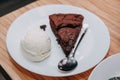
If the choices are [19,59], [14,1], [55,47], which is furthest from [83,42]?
[14,1]

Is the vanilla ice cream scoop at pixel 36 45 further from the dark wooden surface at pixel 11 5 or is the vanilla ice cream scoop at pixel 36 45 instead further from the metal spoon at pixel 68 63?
the dark wooden surface at pixel 11 5

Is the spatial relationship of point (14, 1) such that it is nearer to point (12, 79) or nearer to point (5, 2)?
point (5, 2)

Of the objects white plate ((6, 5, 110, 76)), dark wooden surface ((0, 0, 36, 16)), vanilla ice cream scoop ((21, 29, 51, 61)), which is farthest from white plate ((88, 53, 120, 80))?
dark wooden surface ((0, 0, 36, 16))

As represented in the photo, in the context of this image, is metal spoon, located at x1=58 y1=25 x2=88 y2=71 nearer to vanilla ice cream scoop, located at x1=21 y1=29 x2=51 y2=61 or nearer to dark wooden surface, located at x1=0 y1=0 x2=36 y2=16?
vanilla ice cream scoop, located at x1=21 y1=29 x2=51 y2=61

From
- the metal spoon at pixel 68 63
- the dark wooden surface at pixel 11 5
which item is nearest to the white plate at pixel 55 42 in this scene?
the metal spoon at pixel 68 63

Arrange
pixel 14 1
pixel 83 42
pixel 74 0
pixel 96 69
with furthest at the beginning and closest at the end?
pixel 14 1, pixel 74 0, pixel 83 42, pixel 96 69

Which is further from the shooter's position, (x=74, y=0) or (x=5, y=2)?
(x=5, y=2)

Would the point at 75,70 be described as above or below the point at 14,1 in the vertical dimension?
above

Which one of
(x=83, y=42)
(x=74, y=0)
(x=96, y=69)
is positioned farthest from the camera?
(x=74, y=0)
